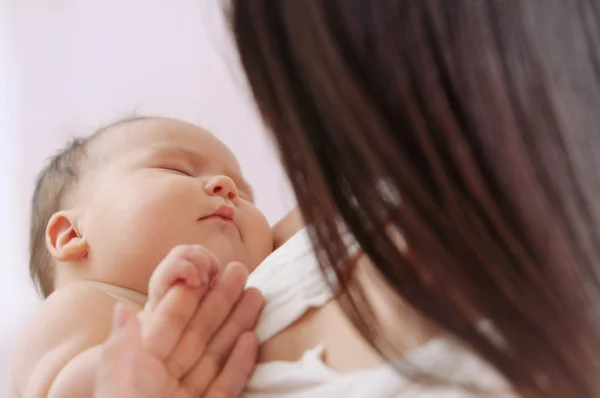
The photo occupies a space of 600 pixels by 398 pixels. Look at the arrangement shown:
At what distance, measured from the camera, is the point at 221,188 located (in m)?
0.69

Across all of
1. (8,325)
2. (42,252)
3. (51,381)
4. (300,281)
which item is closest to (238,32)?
(300,281)

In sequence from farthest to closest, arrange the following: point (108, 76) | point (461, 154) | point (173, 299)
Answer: point (108, 76), point (173, 299), point (461, 154)

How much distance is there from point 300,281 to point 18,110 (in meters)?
0.93

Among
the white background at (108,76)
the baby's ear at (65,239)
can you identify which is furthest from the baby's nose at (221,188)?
the white background at (108,76)

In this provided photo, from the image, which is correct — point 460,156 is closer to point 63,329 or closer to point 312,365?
point 312,365

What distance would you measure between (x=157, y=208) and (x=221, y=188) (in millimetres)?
87

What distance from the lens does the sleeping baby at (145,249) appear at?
430 mm

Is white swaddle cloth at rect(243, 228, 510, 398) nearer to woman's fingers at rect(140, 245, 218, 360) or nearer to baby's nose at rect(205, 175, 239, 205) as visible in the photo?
woman's fingers at rect(140, 245, 218, 360)

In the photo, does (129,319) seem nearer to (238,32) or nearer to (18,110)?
(238,32)

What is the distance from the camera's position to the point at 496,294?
32 centimetres

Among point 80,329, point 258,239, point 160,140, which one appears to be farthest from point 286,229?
point 80,329

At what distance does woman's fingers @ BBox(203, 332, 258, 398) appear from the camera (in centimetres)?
42

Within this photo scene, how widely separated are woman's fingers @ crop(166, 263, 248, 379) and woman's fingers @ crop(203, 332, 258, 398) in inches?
1.1

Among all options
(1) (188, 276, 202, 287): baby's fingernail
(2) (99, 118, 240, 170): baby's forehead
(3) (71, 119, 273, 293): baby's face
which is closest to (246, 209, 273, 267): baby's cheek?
(3) (71, 119, 273, 293): baby's face
